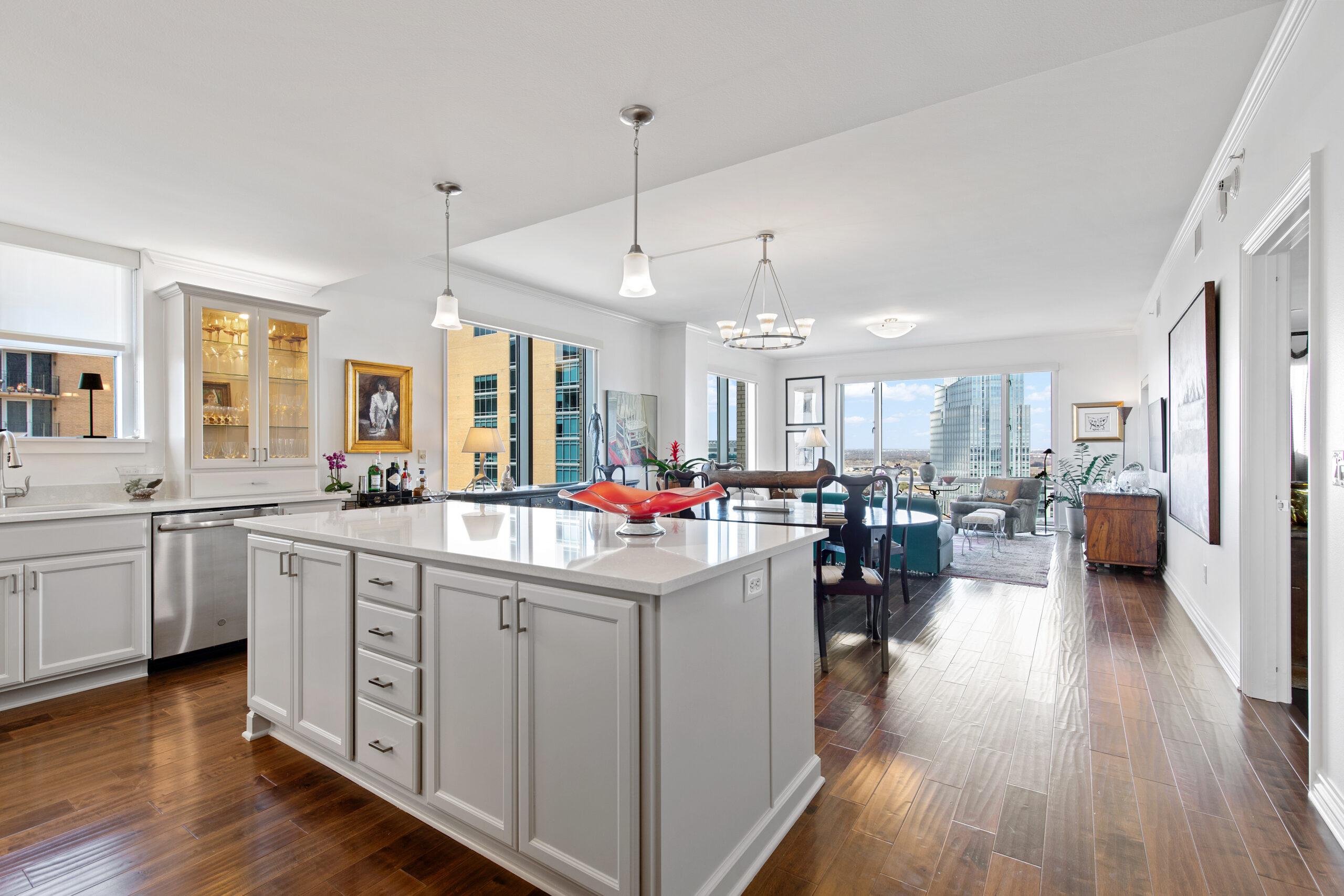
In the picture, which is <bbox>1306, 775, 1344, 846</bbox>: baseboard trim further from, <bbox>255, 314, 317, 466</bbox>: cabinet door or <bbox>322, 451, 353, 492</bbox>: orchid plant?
<bbox>255, 314, 317, 466</bbox>: cabinet door

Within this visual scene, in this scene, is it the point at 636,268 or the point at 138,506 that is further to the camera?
the point at 138,506

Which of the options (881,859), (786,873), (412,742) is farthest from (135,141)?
(881,859)

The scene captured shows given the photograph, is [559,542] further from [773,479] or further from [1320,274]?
[773,479]

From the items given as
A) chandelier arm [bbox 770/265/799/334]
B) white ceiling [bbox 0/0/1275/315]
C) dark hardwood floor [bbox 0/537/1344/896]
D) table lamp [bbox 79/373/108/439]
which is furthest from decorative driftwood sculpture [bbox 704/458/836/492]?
table lamp [bbox 79/373/108/439]

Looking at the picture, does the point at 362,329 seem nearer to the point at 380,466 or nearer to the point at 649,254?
the point at 380,466

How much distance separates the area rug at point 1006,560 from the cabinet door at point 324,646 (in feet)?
16.5

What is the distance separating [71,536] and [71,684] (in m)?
0.75

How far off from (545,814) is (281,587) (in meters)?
1.48

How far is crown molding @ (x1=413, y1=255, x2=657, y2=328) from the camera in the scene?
5145 mm

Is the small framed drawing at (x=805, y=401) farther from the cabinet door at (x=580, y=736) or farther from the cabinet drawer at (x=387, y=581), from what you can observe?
the cabinet door at (x=580, y=736)

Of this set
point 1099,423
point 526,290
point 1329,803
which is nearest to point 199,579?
point 526,290

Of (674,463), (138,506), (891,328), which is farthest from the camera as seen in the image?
(891,328)

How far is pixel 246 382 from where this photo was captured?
12.8ft

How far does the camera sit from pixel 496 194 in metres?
2.92
